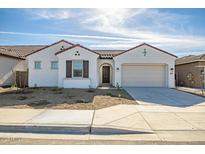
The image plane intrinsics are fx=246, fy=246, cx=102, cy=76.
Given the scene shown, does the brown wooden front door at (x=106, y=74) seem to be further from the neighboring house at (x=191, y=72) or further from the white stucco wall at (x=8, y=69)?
the white stucco wall at (x=8, y=69)

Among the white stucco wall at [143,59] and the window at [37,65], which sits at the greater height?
the white stucco wall at [143,59]

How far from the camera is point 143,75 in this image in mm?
24859

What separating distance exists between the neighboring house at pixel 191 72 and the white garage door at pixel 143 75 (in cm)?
360

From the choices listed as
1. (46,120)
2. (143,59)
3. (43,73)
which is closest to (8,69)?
(43,73)

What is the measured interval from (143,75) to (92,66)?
580 centimetres

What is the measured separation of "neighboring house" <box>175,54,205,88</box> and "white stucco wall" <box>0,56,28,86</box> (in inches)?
738

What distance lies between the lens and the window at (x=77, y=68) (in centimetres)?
2207

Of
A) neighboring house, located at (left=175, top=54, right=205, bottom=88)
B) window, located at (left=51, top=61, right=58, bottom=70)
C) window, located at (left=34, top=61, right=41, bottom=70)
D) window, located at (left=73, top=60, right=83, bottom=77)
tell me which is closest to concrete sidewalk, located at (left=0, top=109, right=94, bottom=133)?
window, located at (left=73, top=60, right=83, bottom=77)

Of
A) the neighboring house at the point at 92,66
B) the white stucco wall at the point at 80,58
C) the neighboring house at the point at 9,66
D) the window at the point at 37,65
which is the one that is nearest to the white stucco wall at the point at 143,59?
the neighboring house at the point at 92,66

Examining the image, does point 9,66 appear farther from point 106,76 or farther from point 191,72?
point 191,72

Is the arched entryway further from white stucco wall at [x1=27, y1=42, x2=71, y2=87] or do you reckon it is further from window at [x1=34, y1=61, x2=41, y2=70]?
window at [x1=34, y1=61, x2=41, y2=70]

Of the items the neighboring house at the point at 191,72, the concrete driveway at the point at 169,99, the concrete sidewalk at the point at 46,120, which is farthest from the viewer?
the neighboring house at the point at 191,72

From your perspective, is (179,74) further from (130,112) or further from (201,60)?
(130,112)
